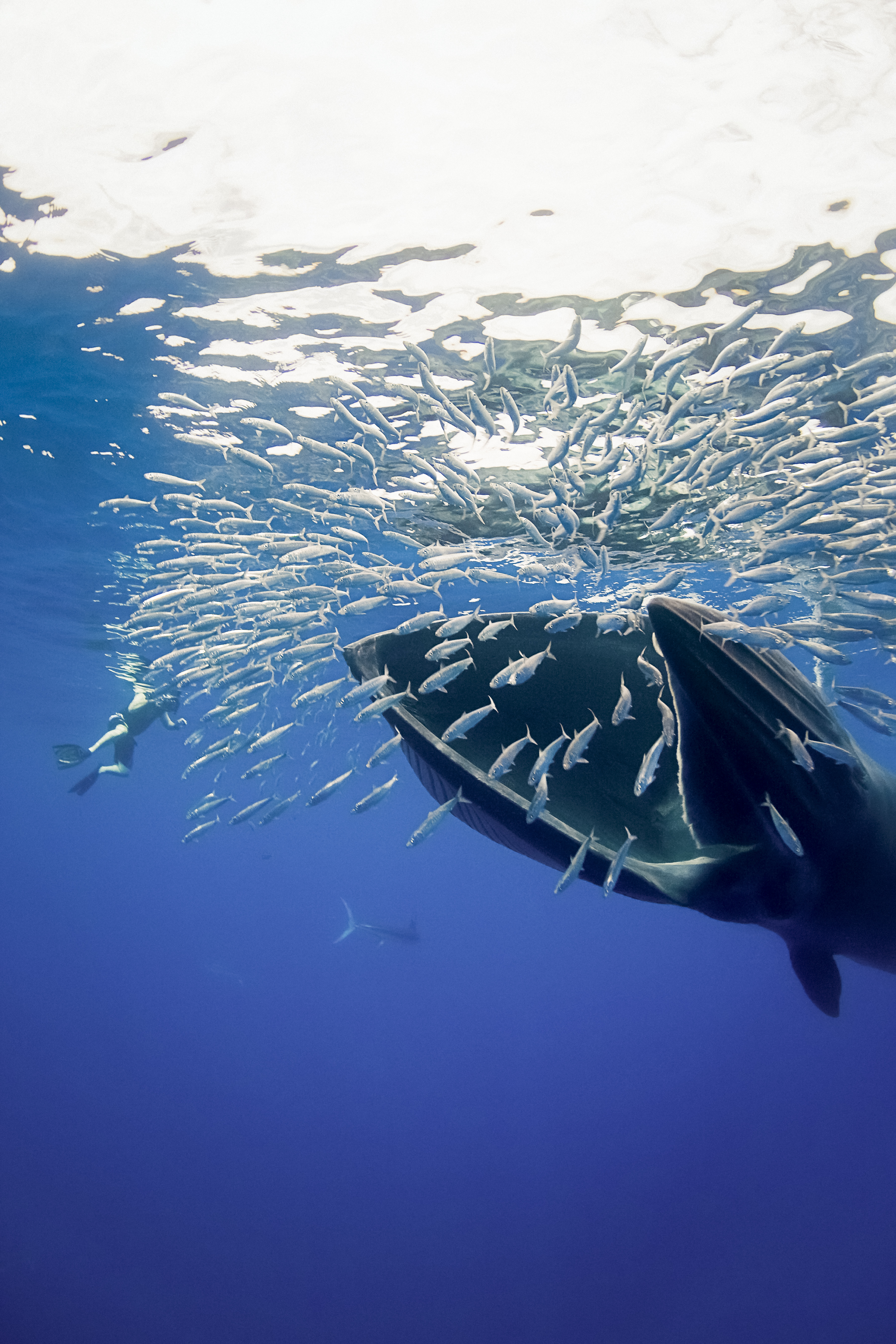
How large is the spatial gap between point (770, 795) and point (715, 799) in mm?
251

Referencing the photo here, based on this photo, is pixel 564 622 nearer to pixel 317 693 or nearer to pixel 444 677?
pixel 444 677

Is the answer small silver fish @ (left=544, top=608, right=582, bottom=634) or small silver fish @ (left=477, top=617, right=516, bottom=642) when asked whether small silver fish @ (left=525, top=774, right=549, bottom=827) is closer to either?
small silver fish @ (left=477, top=617, right=516, bottom=642)

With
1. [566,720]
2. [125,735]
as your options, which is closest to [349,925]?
[125,735]

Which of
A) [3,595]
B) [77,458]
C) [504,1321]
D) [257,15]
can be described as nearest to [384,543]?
[77,458]

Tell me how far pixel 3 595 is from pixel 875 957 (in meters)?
23.7

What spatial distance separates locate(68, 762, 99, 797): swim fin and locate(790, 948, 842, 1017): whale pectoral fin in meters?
15.1

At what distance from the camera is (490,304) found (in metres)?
7.54

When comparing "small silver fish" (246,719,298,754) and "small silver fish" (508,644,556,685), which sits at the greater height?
"small silver fish" (508,644,556,685)

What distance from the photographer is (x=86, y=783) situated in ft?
51.3

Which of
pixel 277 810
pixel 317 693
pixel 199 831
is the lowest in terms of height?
pixel 199 831

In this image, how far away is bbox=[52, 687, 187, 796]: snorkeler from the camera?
15570 millimetres

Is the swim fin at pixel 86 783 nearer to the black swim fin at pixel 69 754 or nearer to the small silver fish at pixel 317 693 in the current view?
the black swim fin at pixel 69 754

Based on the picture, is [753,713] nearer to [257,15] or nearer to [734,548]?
[257,15]

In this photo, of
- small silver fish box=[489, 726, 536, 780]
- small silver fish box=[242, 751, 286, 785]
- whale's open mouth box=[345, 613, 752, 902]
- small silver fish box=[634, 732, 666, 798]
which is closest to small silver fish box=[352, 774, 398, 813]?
small silver fish box=[242, 751, 286, 785]
